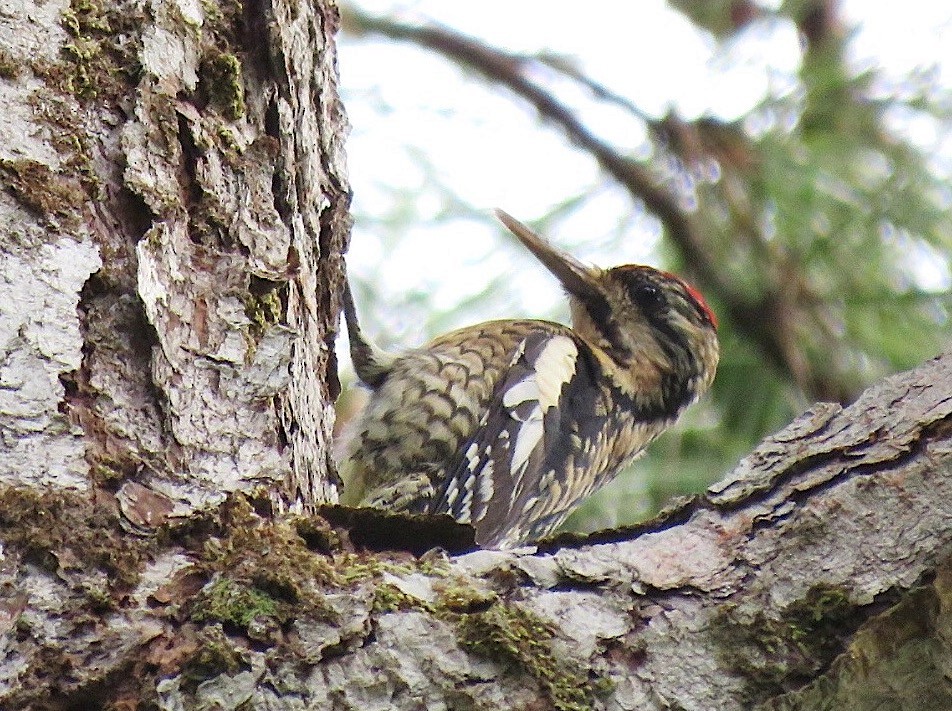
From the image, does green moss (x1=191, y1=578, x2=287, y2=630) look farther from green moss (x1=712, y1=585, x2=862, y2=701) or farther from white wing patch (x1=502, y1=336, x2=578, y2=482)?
white wing patch (x1=502, y1=336, x2=578, y2=482)

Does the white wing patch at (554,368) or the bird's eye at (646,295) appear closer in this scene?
the white wing patch at (554,368)

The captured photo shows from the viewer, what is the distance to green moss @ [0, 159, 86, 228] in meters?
1.45

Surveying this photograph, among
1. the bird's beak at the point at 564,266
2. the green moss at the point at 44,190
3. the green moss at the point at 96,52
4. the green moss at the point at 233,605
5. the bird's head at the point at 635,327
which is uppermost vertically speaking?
the bird's beak at the point at 564,266

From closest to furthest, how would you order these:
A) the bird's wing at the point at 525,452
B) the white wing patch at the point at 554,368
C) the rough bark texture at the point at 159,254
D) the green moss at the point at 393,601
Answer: the green moss at the point at 393,601 → the rough bark texture at the point at 159,254 → the bird's wing at the point at 525,452 → the white wing patch at the point at 554,368

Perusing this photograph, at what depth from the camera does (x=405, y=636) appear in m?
1.22

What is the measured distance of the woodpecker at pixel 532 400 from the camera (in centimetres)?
298

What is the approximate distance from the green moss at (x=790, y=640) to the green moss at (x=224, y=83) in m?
0.99

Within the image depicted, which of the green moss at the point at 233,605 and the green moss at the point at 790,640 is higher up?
the green moss at the point at 233,605

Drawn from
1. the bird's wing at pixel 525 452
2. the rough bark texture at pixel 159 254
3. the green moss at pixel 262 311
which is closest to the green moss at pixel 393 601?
the rough bark texture at pixel 159 254

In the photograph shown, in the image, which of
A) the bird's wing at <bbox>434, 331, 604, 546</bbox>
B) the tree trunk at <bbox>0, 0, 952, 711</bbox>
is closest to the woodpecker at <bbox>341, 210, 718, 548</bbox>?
the bird's wing at <bbox>434, 331, 604, 546</bbox>

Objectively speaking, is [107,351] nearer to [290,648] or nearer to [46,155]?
[46,155]

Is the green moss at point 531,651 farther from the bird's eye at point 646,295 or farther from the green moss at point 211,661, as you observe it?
the bird's eye at point 646,295

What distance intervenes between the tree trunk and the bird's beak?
6.58 ft

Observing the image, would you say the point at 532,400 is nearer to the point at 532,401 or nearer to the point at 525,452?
the point at 532,401
